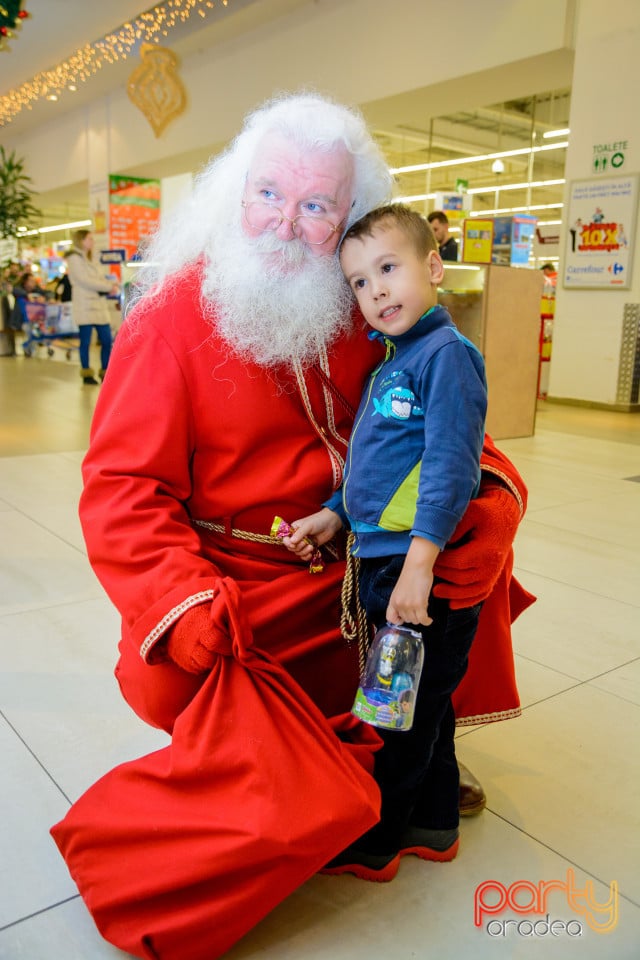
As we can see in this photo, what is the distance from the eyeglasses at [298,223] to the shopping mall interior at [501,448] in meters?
0.30

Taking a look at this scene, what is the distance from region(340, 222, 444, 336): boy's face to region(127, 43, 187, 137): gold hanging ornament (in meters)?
10.2

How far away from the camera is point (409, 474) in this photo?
124 cm

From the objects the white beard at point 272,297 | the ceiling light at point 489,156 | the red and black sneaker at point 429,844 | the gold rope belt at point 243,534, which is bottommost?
the red and black sneaker at point 429,844

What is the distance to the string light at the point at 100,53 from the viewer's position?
30.7ft

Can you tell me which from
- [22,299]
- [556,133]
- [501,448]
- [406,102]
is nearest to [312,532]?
[501,448]

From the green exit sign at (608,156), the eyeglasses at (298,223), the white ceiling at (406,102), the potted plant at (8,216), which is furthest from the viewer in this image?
the potted plant at (8,216)

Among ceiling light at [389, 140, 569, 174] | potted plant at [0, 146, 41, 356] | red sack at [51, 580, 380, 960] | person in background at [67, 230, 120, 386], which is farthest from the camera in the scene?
ceiling light at [389, 140, 569, 174]

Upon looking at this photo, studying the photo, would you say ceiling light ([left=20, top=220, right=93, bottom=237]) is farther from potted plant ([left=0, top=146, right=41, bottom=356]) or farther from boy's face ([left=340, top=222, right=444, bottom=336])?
boy's face ([left=340, top=222, right=444, bottom=336])

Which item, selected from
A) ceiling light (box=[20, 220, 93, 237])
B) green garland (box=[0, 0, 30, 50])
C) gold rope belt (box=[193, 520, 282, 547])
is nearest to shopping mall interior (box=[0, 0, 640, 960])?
green garland (box=[0, 0, 30, 50])

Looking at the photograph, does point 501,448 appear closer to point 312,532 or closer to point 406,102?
point 312,532

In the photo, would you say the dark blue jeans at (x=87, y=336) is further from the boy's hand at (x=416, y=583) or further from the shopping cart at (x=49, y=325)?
the boy's hand at (x=416, y=583)

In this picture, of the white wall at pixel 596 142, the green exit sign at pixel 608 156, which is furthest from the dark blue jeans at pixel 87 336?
the green exit sign at pixel 608 156

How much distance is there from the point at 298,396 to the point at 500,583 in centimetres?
51

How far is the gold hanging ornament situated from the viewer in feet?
34.2
